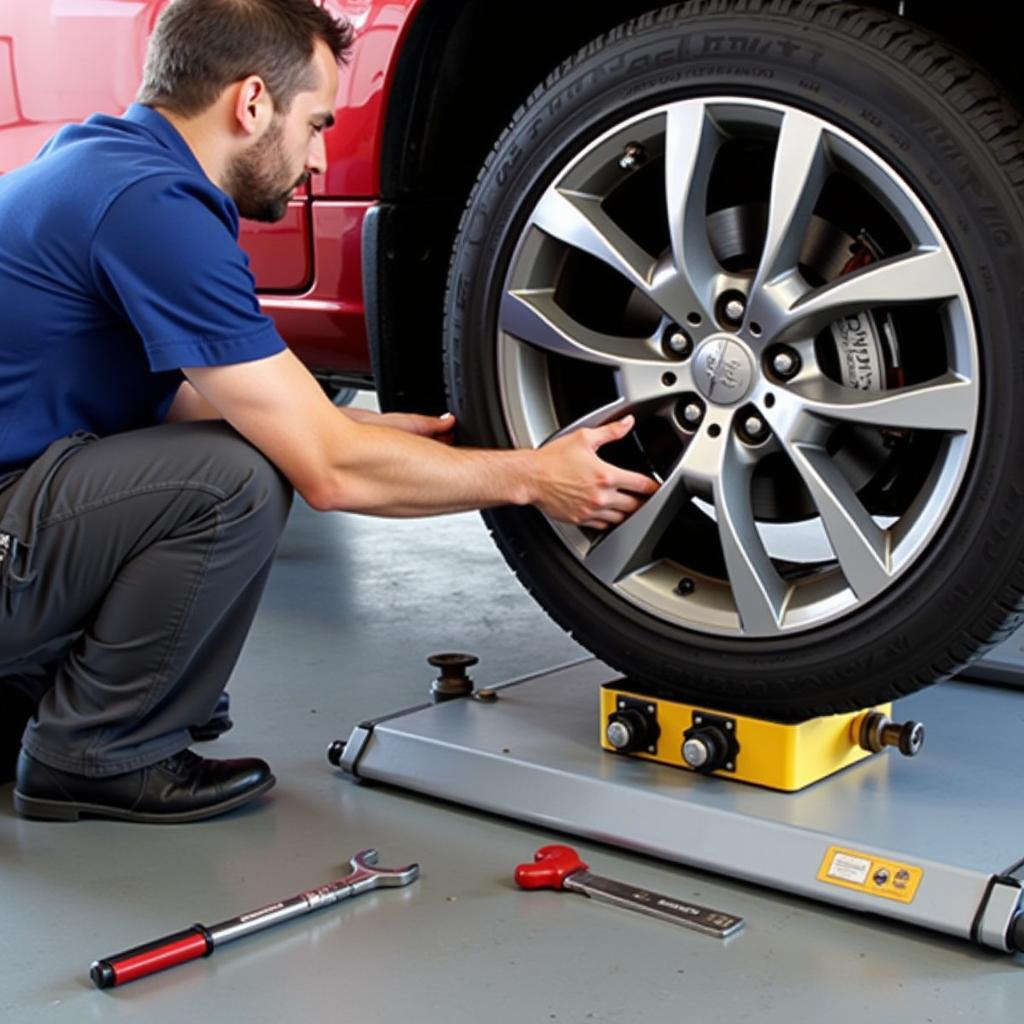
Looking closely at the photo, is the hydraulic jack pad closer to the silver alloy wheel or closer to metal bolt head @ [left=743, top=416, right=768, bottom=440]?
the silver alloy wheel

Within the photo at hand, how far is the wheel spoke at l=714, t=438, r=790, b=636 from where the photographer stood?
5.96ft

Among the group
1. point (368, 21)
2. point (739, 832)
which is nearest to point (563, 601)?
point (739, 832)

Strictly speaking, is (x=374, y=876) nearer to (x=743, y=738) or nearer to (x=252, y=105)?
(x=743, y=738)

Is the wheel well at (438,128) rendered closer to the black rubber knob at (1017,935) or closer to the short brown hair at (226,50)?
the short brown hair at (226,50)

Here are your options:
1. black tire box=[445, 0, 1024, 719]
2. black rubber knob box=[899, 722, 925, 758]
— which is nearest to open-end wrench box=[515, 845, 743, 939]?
black tire box=[445, 0, 1024, 719]

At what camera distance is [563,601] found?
78.8 inches

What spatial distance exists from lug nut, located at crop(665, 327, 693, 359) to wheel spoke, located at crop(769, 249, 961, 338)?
13 centimetres

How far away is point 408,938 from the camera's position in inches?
64.7

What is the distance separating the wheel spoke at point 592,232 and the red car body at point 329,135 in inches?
16.1

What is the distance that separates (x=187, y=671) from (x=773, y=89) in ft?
3.51

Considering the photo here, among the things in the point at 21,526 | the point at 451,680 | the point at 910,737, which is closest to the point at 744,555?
the point at 910,737

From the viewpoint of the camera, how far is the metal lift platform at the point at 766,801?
1649 mm

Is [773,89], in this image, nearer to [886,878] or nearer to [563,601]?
[563,601]

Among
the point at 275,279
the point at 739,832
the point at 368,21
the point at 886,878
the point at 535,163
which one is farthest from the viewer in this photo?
the point at 275,279
